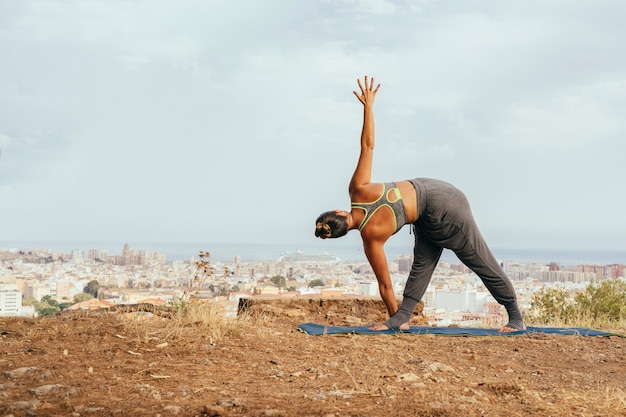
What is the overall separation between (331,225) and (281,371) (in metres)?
2.57

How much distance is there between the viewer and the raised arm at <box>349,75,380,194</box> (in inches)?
277

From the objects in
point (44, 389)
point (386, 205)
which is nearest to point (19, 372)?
point (44, 389)

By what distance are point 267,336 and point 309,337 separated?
549 millimetres

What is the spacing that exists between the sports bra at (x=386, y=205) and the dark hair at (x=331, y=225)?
0.70ft

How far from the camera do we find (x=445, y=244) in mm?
7465

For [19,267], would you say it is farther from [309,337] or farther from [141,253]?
[309,337]

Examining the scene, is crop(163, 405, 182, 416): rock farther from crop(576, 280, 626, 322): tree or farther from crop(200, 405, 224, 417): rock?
crop(576, 280, 626, 322): tree

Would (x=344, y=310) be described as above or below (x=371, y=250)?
below

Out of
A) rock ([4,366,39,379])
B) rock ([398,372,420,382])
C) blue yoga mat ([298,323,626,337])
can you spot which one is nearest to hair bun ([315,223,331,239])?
blue yoga mat ([298,323,626,337])

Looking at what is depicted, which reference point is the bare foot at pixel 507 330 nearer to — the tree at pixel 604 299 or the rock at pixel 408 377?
the rock at pixel 408 377

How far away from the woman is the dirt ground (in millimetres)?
676

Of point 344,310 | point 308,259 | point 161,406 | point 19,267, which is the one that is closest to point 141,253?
point 19,267

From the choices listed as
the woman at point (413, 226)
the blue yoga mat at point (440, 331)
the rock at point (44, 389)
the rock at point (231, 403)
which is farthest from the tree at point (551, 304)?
the rock at point (44, 389)

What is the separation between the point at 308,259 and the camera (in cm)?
3325
